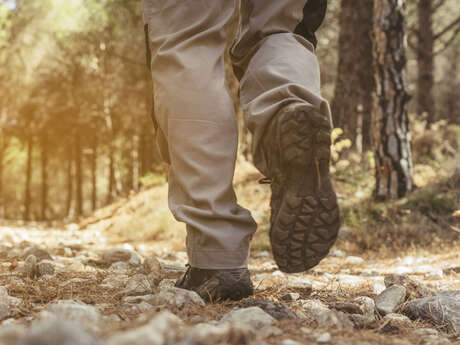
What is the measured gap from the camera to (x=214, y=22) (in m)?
1.58

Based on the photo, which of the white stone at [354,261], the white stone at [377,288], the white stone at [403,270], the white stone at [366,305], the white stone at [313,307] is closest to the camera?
the white stone at [313,307]

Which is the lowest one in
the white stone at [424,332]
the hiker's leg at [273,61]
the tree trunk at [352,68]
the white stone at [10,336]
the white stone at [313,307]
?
the white stone at [424,332]

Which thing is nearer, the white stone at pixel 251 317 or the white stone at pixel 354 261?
the white stone at pixel 251 317

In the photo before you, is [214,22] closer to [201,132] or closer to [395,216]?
[201,132]

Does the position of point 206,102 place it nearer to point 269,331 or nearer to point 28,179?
point 269,331

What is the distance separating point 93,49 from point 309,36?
1523 centimetres

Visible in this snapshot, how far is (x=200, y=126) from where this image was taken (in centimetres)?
153

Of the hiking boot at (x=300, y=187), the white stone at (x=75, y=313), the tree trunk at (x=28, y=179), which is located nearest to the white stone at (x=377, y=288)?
the hiking boot at (x=300, y=187)

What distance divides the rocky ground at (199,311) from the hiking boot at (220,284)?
48 millimetres

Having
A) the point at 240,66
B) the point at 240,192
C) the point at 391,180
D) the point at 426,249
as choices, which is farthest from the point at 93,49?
the point at 240,66

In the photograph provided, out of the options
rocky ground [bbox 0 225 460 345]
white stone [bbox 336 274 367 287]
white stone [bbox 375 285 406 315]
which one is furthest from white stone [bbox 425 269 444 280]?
white stone [bbox 375 285 406 315]

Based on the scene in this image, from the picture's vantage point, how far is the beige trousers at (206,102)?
1510 millimetres

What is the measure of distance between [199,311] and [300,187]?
45 cm

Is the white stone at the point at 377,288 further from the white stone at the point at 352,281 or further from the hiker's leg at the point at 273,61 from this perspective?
the hiker's leg at the point at 273,61
